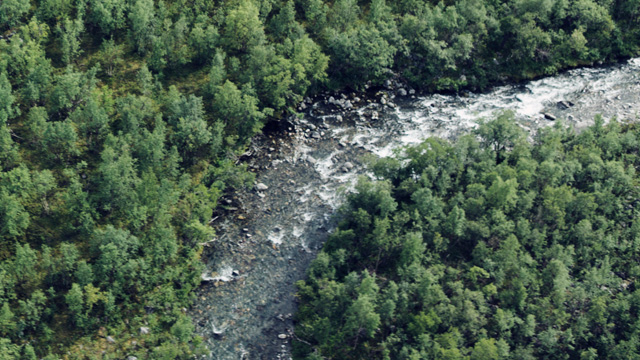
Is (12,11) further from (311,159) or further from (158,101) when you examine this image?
(311,159)

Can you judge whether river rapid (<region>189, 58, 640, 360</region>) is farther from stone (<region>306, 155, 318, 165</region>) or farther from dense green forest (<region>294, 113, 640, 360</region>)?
dense green forest (<region>294, 113, 640, 360</region>)

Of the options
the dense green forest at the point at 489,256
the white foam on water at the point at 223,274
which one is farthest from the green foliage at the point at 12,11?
the dense green forest at the point at 489,256

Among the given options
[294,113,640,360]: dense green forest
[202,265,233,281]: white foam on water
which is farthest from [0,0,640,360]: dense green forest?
[294,113,640,360]: dense green forest

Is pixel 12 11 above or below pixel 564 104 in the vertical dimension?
above

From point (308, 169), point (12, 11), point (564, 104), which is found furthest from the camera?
point (564, 104)

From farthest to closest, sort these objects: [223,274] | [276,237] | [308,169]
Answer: [308,169] < [276,237] < [223,274]

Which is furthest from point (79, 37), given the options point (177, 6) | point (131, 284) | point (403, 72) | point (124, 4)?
point (403, 72)

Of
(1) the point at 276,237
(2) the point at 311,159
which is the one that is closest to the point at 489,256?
(1) the point at 276,237
